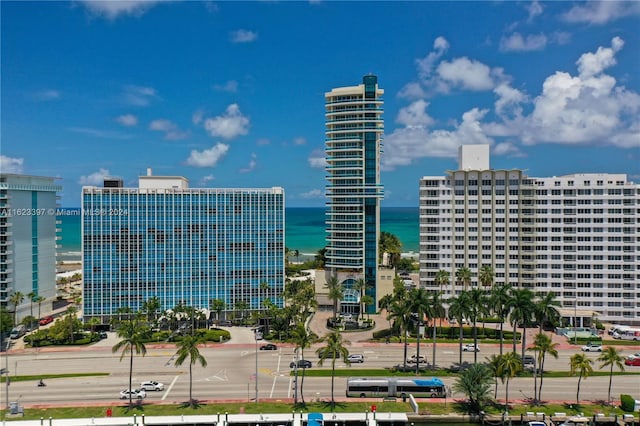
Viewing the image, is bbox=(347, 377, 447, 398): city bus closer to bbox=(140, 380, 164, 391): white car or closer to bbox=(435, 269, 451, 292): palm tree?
bbox=(140, 380, 164, 391): white car

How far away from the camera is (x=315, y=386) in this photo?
243ft

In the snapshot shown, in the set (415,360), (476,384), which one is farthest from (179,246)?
(476,384)

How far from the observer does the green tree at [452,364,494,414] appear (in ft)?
207

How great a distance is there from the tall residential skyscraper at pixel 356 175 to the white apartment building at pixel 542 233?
14.0 metres

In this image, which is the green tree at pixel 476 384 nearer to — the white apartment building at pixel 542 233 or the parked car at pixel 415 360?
the parked car at pixel 415 360

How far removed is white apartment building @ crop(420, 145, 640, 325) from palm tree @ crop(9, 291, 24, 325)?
9071 centimetres

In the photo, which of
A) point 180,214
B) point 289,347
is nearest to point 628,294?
point 289,347

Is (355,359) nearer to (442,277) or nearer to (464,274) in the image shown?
(442,277)

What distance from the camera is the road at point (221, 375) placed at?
70.9m

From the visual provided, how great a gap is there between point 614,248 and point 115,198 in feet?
371

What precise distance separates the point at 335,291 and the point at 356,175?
30869mm

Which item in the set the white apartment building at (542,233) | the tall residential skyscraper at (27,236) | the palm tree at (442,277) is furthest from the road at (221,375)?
the tall residential skyscraper at (27,236)

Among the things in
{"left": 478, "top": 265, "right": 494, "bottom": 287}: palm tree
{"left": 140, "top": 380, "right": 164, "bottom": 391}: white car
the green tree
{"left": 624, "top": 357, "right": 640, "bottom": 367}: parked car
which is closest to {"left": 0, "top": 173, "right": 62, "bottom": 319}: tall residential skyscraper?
{"left": 140, "top": 380, "right": 164, "bottom": 391}: white car

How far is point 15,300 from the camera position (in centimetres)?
10412
